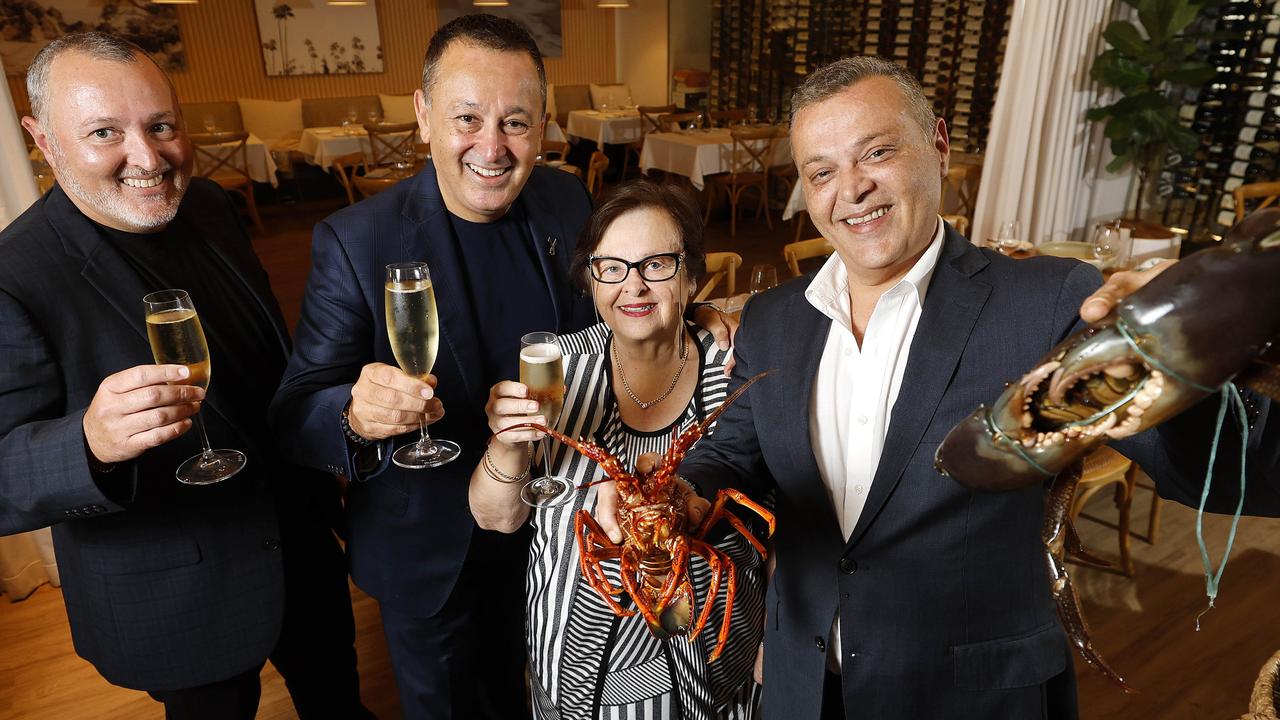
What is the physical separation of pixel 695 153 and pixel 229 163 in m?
5.26

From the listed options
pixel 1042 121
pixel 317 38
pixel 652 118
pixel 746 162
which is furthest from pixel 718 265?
pixel 317 38

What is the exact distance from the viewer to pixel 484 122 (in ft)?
6.22

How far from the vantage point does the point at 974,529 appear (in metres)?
1.36

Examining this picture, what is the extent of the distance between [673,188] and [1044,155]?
15.7 ft

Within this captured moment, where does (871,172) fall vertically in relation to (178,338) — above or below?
above

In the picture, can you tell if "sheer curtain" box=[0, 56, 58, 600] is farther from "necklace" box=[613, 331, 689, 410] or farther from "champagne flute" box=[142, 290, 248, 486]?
"necklace" box=[613, 331, 689, 410]

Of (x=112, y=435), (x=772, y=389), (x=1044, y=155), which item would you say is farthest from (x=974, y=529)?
(x=1044, y=155)

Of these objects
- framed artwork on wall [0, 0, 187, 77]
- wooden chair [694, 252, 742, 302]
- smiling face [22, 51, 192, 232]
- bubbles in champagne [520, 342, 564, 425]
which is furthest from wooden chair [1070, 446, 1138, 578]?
framed artwork on wall [0, 0, 187, 77]

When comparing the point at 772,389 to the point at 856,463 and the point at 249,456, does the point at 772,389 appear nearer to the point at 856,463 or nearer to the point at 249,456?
the point at 856,463

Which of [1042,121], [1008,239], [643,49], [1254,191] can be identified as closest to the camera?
[1008,239]

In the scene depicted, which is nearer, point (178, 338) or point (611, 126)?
point (178, 338)

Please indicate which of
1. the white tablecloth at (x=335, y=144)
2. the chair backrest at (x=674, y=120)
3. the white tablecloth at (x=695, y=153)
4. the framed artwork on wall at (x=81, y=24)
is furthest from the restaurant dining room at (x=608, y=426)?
the framed artwork on wall at (x=81, y=24)

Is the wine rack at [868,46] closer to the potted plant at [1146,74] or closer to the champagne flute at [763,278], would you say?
the potted plant at [1146,74]

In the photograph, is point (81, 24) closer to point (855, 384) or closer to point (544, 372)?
point (544, 372)
